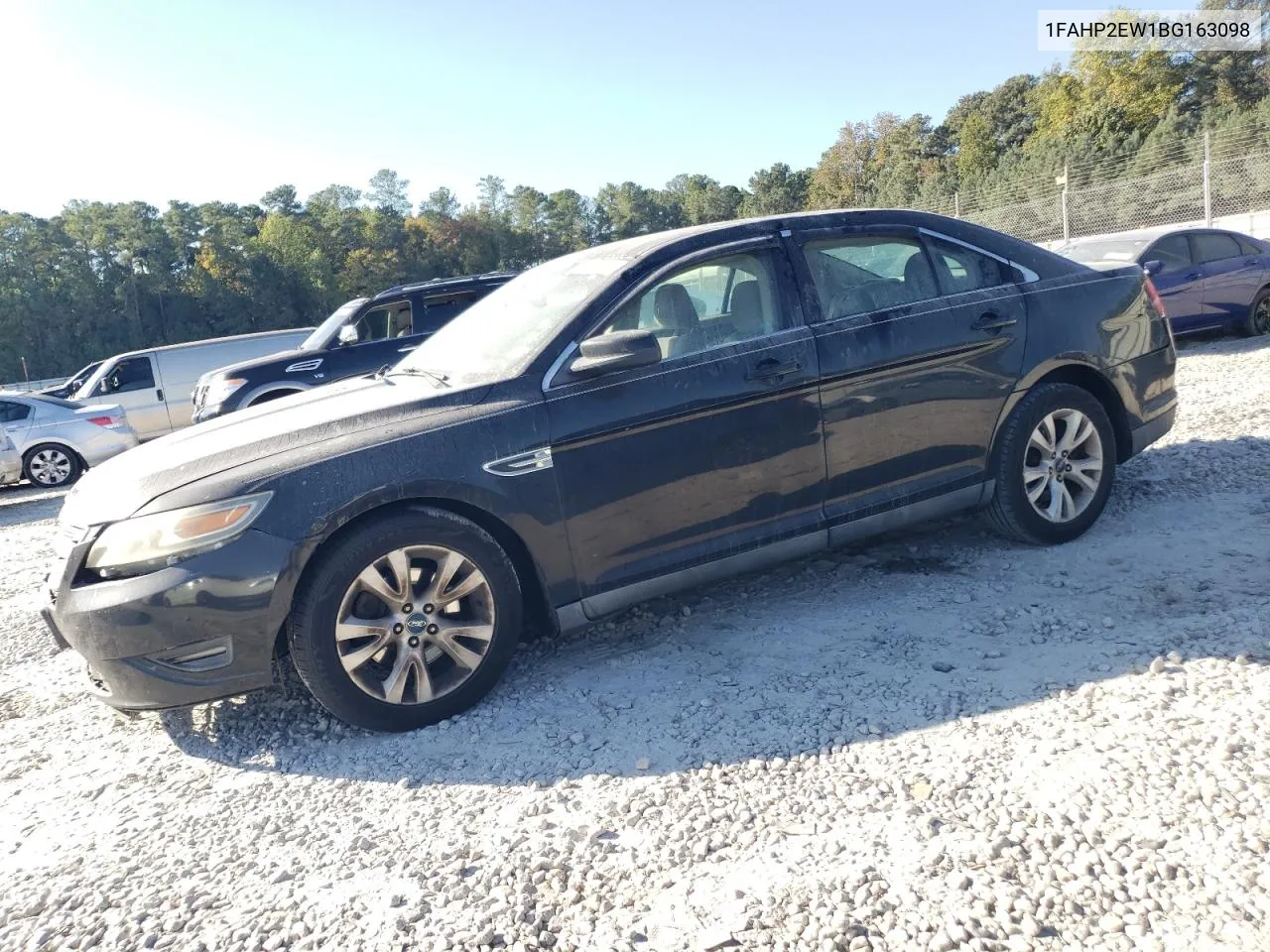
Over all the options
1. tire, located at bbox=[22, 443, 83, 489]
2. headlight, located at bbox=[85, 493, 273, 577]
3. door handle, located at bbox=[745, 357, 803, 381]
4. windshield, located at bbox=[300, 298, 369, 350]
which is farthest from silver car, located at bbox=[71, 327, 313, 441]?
door handle, located at bbox=[745, 357, 803, 381]

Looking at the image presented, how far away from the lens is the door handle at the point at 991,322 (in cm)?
437

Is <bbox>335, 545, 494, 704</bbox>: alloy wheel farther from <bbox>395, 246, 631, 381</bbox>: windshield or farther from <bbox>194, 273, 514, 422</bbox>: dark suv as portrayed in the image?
<bbox>194, 273, 514, 422</bbox>: dark suv

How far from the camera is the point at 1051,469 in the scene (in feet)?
15.0

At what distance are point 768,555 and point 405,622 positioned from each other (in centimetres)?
153

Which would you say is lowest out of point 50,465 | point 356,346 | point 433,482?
point 50,465

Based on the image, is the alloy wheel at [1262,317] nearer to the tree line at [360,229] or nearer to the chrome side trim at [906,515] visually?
the chrome side trim at [906,515]

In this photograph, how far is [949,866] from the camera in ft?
7.84

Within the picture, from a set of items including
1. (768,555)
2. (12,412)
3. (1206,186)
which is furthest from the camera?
(1206,186)

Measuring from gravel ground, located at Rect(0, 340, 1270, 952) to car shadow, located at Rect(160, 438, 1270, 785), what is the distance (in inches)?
0.6

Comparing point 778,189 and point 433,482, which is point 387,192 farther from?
point 433,482

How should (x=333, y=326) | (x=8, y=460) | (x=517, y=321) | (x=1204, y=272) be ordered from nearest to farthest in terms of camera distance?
(x=517, y=321) → (x=1204, y=272) → (x=333, y=326) → (x=8, y=460)

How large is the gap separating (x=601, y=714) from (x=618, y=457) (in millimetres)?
984

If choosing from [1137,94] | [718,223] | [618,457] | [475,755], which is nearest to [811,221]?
[718,223]

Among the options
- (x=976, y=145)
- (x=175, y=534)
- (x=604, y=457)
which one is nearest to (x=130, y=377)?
(x=175, y=534)
